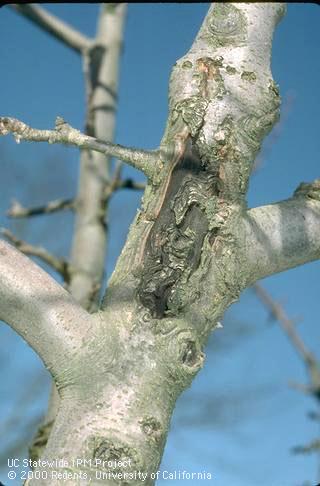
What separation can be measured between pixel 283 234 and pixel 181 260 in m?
0.22

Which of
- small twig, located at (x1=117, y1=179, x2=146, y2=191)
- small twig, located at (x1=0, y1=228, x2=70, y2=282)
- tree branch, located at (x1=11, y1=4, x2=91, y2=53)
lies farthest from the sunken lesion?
tree branch, located at (x1=11, y1=4, x2=91, y2=53)

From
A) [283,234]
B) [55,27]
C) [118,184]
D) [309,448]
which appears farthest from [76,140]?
[55,27]

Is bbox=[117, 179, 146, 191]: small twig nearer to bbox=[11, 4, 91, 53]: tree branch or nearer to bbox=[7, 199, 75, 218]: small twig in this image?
bbox=[7, 199, 75, 218]: small twig

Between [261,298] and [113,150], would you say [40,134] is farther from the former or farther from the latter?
[261,298]

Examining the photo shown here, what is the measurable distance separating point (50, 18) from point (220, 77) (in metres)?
2.02

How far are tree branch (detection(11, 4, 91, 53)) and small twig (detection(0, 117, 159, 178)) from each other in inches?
76.3

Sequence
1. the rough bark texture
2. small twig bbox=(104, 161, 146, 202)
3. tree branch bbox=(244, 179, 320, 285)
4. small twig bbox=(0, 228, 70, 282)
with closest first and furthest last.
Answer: the rough bark texture, tree branch bbox=(244, 179, 320, 285), small twig bbox=(0, 228, 70, 282), small twig bbox=(104, 161, 146, 202)

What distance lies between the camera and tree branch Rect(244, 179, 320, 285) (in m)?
0.95

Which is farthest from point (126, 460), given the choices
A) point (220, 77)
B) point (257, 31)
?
point (257, 31)

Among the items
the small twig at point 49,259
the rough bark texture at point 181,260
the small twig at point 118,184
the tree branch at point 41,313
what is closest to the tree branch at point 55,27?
the small twig at point 118,184

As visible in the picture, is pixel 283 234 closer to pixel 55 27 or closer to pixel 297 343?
pixel 297 343

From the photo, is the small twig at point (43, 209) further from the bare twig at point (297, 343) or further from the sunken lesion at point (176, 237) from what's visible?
the sunken lesion at point (176, 237)

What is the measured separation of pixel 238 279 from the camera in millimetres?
916

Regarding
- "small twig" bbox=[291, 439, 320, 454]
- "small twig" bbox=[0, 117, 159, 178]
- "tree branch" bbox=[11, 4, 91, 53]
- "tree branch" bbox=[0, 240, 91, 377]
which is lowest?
"small twig" bbox=[291, 439, 320, 454]
